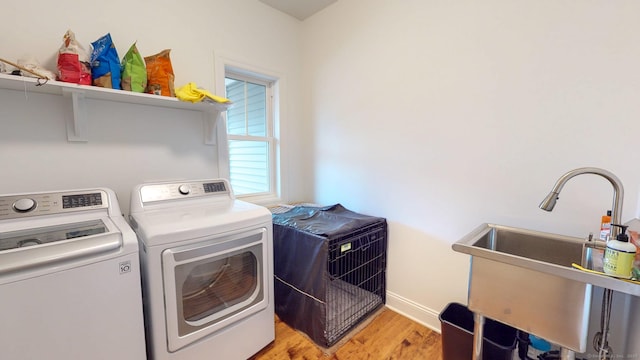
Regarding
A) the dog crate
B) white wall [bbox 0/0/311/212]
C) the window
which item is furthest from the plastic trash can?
white wall [bbox 0/0/311/212]

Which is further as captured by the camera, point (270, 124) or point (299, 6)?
point (270, 124)

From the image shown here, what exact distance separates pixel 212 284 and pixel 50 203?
0.86 metres

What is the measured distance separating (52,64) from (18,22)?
0.71 feet

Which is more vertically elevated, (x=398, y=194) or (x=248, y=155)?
(x=248, y=155)

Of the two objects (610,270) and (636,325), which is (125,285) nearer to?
(610,270)

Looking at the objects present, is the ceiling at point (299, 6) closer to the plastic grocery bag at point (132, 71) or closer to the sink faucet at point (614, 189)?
the plastic grocery bag at point (132, 71)

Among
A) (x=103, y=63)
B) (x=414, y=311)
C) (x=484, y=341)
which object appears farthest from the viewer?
(x=414, y=311)

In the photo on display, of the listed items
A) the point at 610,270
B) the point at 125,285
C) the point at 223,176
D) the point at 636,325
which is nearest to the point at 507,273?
the point at 610,270

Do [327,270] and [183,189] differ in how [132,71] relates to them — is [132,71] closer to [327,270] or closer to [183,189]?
[183,189]

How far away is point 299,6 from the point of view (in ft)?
7.90

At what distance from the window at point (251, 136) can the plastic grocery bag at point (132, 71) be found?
2.72ft

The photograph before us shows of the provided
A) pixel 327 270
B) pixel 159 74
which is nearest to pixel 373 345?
pixel 327 270

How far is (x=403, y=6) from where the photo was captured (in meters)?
1.89

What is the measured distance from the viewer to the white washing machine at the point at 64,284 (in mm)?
879
